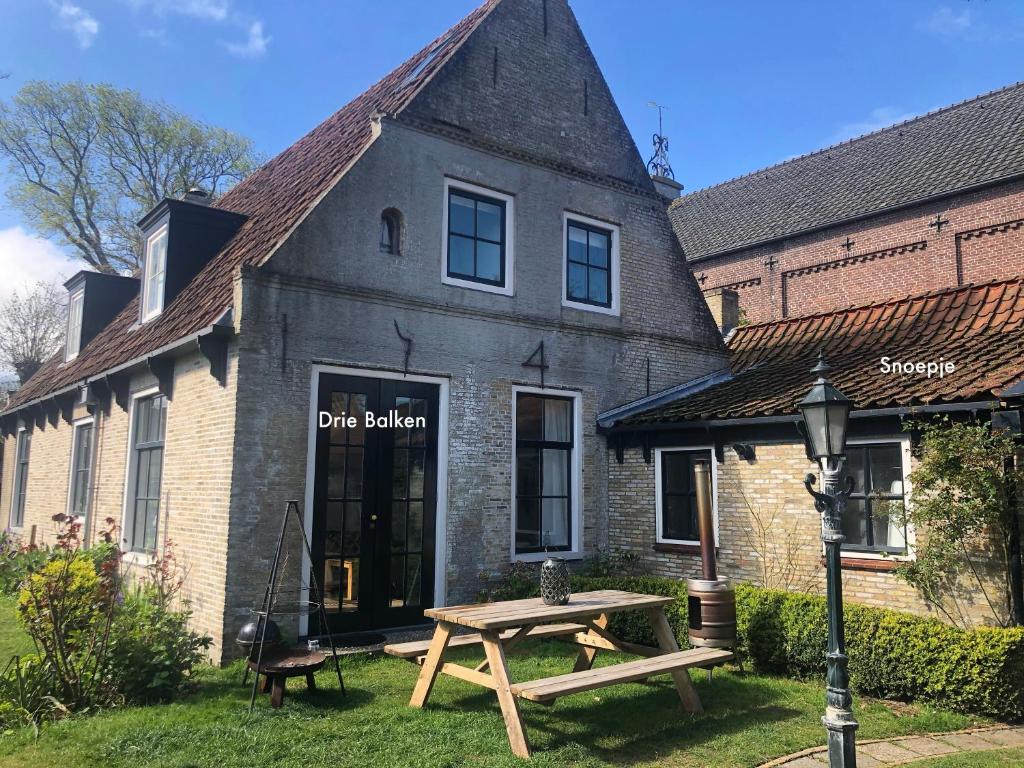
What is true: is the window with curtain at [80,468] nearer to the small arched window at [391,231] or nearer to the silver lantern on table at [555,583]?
the small arched window at [391,231]

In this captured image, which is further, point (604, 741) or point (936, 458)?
point (936, 458)

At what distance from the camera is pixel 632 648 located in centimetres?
745

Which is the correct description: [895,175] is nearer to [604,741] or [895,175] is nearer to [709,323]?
[709,323]

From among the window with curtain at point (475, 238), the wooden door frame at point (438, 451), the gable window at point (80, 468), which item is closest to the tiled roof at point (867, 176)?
the window with curtain at point (475, 238)

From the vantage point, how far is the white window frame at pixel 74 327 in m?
15.7

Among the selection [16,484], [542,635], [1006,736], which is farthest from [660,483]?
[16,484]

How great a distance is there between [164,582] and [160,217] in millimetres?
5614

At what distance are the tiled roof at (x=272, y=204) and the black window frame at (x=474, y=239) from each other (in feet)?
4.67

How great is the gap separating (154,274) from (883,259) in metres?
21.5

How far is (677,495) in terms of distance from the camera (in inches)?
434

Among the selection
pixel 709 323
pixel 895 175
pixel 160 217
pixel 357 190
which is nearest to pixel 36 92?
pixel 160 217

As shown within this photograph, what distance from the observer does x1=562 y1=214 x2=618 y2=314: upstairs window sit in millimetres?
11969

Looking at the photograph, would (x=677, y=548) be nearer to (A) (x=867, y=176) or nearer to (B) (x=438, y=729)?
(B) (x=438, y=729)

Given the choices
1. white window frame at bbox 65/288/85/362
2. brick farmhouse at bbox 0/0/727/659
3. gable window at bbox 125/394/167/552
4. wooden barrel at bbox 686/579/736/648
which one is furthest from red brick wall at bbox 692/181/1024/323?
gable window at bbox 125/394/167/552
